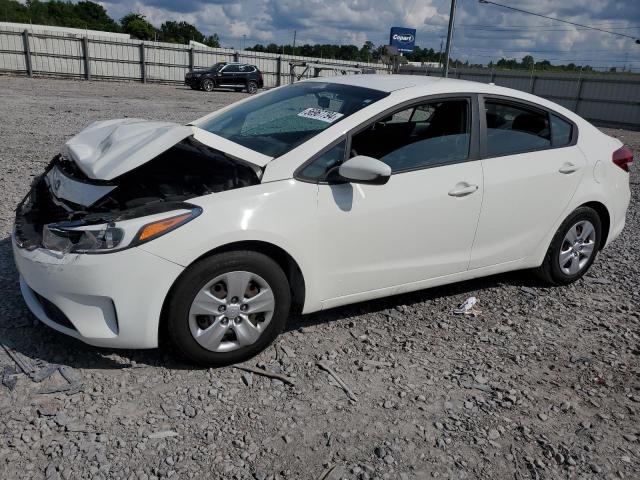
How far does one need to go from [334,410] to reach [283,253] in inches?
36.6

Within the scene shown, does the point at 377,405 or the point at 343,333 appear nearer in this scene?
the point at 377,405

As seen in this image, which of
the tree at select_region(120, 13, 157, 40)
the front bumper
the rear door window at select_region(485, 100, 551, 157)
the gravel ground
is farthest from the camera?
the tree at select_region(120, 13, 157, 40)

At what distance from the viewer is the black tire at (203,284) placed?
2.97 meters

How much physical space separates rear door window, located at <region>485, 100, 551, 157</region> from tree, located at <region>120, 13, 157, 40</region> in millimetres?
89039

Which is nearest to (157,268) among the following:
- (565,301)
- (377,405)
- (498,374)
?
(377,405)

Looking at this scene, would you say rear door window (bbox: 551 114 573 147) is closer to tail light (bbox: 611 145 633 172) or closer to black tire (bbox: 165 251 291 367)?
tail light (bbox: 611 145 633 172)

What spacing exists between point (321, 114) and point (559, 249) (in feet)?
7.67

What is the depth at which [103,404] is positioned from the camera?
2.88 m

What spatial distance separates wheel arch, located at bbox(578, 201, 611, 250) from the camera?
15.4 ft

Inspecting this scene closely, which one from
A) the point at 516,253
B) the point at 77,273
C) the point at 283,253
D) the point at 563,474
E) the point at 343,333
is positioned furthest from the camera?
the point at 516,253

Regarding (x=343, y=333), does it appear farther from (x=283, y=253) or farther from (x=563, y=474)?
(x=563, y=474)

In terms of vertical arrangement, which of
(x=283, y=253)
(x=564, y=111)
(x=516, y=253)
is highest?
(x=564, y=111)

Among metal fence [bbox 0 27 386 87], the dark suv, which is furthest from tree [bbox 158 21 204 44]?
the dark suv

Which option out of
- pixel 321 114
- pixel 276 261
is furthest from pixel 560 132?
pixel 276 261
